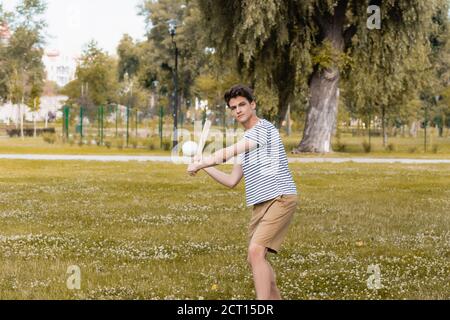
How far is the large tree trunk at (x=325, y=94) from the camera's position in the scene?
32.7m

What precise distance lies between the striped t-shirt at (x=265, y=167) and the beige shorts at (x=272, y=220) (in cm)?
6

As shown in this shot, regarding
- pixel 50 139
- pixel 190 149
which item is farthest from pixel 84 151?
pixel 190 149

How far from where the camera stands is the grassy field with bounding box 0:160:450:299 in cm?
709

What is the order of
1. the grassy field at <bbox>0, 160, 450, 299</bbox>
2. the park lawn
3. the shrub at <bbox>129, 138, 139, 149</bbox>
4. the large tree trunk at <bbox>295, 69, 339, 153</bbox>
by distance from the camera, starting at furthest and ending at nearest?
the shrub at <bbox>129, 138, 139, 149</bbox> < the park lawn < the large tree trunk at <bbox>295, 69, 339, 153</bbox> < the grassy field at <bbox>0, 160, 450, 299</bbox>

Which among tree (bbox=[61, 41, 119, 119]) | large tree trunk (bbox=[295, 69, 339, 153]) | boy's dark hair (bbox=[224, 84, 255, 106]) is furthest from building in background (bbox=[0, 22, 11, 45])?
boy's dark hair (bbox=[224, 84, 255, 106])

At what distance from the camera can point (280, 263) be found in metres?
8.34

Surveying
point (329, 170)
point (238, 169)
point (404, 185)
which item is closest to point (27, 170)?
point (329, 170)

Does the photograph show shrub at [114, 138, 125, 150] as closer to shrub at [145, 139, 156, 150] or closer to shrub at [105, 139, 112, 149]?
shrub at [105, 139, 112, 149]

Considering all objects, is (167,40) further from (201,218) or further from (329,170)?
(201,218)

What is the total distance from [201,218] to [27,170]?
13.0 metres

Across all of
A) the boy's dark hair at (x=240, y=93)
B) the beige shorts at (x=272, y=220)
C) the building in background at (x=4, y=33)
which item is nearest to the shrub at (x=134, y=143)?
the boy's dark hair at (x=240, y=93)

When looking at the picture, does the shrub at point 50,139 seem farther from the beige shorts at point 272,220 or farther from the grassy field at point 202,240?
the beige shorts at point 272,220

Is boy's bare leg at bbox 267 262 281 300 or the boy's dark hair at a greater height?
the boy's dark hair

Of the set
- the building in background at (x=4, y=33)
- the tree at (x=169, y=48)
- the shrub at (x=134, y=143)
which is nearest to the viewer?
the shrub at (x=134, y=143)
